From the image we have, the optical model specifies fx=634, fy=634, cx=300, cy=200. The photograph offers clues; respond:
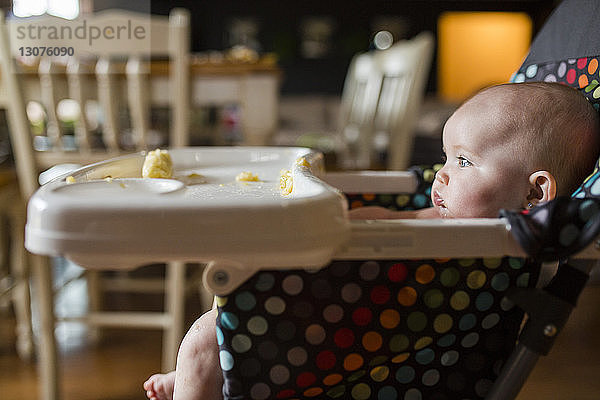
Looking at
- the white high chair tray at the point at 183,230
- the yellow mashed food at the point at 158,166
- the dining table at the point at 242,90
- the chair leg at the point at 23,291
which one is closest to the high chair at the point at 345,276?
the white high chair tray at the point at 183,230

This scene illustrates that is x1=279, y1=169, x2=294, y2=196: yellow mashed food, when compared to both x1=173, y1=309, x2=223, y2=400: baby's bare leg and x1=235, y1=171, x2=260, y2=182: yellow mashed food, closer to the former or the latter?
x1=235, y1=171, x2=260, y2=182: yellow mashed food

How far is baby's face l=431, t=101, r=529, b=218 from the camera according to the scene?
31.1 inches

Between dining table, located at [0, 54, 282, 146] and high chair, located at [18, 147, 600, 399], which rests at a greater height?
high chair, located at [18, 147, 600, 399]

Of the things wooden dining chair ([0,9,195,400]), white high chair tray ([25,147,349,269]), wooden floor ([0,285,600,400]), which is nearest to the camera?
white high chair tray ([25,147,349,269])

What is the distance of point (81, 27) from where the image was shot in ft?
4.81

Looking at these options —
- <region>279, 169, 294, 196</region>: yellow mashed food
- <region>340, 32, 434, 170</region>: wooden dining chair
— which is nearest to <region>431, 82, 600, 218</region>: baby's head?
<region>279, 169, 294, 196</region>: yellow mashed food

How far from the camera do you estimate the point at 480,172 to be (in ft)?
2.64

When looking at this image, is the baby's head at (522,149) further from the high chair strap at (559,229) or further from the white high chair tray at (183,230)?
the white high chair tray at (183,230)

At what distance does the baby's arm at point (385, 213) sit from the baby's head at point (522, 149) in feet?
0.36

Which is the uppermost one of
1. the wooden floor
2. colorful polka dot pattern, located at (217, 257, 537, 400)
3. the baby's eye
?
the baby's eye

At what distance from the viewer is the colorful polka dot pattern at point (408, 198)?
3.40ft

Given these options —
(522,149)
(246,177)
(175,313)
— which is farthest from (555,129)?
(175,313)

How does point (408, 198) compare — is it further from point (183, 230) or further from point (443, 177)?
point (183, 230)

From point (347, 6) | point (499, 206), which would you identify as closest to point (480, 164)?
point (499, 206)
